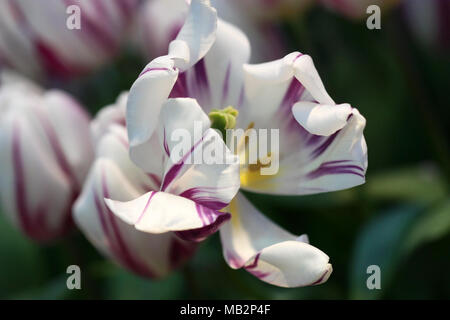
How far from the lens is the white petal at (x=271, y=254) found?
28 cm

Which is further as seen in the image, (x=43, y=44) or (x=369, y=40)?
(x=369, y=40)

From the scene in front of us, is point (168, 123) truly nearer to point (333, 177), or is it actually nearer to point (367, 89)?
point (333, 177)

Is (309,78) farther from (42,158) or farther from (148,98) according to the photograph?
(42,158)

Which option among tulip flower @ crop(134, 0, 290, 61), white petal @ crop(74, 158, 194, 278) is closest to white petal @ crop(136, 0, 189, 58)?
tulip flower @ crop(134, 0, 290, 61)

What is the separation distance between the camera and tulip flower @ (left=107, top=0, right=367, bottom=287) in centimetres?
28

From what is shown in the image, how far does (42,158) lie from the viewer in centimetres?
41

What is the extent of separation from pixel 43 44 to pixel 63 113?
92 millimetres

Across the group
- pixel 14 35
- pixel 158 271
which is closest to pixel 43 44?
pixel 14 35

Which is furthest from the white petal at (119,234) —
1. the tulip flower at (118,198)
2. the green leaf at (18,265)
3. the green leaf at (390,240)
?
the green leaf at (18,265)

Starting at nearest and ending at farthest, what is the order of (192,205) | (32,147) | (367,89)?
(192,205), (32,147), (367,89)

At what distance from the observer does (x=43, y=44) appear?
0.49 meters

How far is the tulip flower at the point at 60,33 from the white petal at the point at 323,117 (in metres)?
0.20

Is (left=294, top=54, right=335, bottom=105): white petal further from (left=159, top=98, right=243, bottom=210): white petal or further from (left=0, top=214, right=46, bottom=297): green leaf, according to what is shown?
(left=0, top=214, right=46, bottom=297): green leaf
